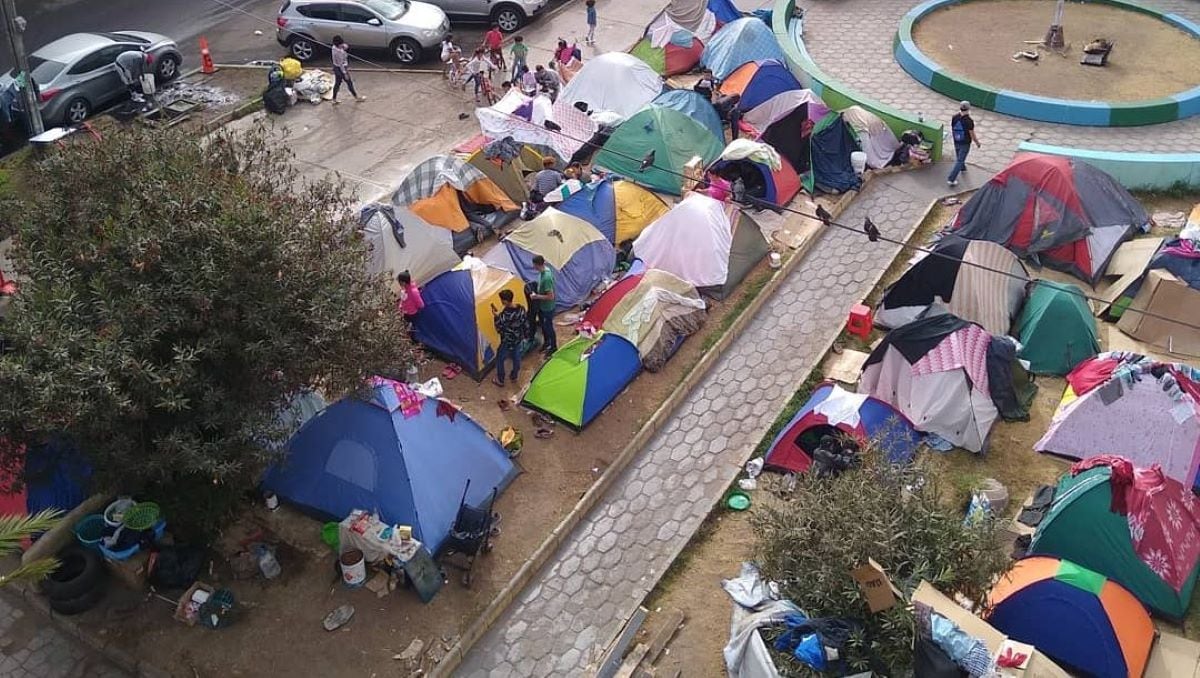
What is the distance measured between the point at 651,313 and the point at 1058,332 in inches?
215

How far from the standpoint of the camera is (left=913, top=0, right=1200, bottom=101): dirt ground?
Answer: 21016 mm

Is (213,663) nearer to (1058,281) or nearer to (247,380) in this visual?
(247,380)

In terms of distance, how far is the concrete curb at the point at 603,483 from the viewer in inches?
423

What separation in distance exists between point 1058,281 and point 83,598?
13.8 meters

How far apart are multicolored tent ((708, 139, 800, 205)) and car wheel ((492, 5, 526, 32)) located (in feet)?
28.9

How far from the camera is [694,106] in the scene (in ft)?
60.2

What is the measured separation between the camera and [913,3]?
2514 cm

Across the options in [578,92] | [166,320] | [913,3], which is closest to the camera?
[166,320]

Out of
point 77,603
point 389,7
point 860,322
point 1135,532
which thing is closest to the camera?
point 1135,532

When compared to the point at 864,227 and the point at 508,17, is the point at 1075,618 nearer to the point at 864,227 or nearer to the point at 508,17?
the point at 864,227

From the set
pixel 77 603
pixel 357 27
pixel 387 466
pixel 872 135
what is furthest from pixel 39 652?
pixel 357 27

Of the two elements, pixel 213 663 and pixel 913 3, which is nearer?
pixel 213 663

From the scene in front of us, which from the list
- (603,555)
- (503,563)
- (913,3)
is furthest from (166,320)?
(913,3)

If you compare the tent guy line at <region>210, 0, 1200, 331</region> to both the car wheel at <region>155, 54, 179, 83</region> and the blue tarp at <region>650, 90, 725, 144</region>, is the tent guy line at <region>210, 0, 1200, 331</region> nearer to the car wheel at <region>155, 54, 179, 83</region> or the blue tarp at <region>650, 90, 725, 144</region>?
the blue tarp at <region>650, 90, 725, 144</region>
